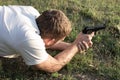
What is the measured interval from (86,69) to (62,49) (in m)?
0.47

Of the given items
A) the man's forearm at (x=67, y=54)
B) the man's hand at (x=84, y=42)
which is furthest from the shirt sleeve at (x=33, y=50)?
the man's hand at (x=84, y=42)

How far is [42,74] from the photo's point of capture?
5.14 meters

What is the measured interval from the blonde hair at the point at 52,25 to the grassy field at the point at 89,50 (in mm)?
690

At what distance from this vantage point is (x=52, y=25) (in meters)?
4.67

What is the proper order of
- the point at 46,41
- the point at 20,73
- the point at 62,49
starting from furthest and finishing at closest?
the point at 62,49
the point at 20,73
the point at 46,41

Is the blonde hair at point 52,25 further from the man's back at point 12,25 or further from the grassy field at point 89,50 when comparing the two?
the grassy field at point 89,50

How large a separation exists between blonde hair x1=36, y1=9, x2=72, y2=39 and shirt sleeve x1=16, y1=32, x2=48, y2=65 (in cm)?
16

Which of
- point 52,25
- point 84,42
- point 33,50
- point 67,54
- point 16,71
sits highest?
point 52,25

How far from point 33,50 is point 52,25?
1.31ft

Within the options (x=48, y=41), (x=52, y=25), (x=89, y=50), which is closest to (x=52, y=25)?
(x=52, y=25)

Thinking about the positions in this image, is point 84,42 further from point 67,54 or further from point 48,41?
point 48,41

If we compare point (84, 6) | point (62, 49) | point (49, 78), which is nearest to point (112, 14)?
point (84, 6)

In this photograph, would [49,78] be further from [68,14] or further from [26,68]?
[68,14]

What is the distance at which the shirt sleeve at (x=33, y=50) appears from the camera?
452 cm
